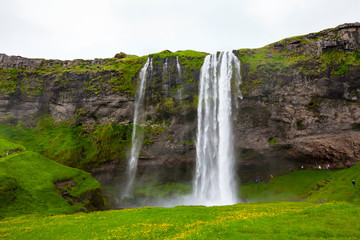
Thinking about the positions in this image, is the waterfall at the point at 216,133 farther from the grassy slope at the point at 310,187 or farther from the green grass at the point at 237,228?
the green grass at the point at 237,228

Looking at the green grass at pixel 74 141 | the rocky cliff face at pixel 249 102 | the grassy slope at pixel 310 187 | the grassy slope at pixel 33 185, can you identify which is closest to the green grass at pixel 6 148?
the grassy slope at pixel 33 185

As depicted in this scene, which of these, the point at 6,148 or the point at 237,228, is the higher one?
the point at 6,148

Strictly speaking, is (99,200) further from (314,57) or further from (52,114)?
(314,57)

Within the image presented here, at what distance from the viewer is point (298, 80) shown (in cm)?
5056

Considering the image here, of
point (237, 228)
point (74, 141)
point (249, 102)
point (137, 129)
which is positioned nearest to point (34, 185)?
point (74, 141)

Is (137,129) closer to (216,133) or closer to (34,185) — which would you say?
(216,133)

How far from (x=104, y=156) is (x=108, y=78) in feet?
73.7

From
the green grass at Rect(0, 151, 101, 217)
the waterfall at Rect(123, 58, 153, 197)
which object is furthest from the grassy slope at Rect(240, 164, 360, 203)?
the green grass at Rect(0, 151, 101, 217)

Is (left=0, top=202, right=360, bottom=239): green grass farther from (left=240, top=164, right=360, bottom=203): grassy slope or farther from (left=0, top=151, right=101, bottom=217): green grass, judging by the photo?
(left=240, top=164, right=360, bottom=203): grassy slope

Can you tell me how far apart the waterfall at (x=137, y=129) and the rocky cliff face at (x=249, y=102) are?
64.6 inches

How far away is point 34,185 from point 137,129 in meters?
28.2

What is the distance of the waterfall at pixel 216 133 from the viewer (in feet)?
162

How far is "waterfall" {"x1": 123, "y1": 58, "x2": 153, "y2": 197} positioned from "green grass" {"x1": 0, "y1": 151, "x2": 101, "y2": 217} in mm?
13419

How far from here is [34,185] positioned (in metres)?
36.2
